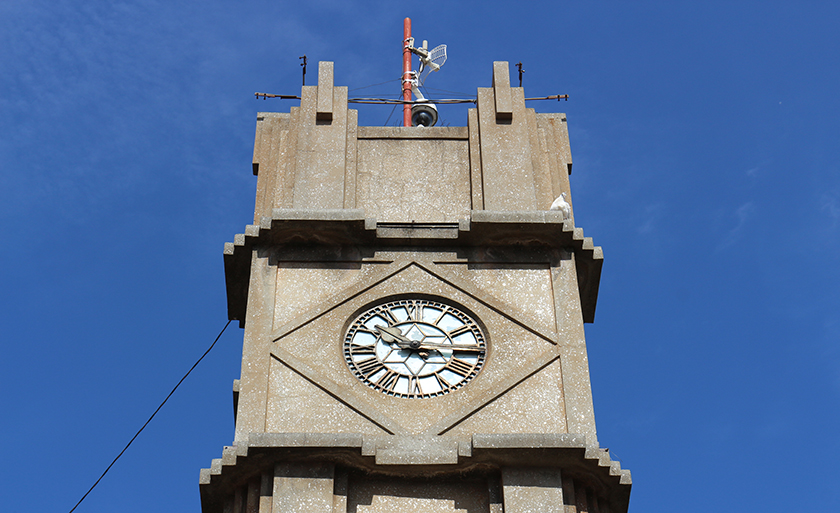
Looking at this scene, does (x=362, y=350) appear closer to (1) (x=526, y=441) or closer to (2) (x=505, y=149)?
(1) (x=526, y=441)

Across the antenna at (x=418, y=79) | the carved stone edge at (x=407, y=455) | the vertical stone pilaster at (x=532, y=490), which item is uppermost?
the antenna at (x=418, y=79)

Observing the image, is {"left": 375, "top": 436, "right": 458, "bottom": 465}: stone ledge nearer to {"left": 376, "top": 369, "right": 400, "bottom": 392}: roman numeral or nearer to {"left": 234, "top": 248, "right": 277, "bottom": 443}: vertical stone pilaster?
{"left": 376, "top": 369, "right": 400, "bottom": 392}: roman numeral

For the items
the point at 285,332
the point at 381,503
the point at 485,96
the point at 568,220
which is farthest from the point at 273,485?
the point at 485,96

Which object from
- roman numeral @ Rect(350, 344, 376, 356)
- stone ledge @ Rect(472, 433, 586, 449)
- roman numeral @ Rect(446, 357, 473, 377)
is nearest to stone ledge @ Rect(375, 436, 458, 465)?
stone ledge @ Rect(472, 433, 586, 449)

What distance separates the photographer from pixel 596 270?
25.9 meters

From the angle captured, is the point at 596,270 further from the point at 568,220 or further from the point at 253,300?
the point at 253,300

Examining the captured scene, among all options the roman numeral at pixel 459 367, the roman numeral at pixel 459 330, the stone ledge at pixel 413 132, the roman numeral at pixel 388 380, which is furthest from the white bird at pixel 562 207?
the roman numeral at pixel 388 380

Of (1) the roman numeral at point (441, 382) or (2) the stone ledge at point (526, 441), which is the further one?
(1) the roman numeral at point (441, 382)

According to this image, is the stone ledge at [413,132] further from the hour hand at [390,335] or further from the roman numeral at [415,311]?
the hour hand at [390,335]

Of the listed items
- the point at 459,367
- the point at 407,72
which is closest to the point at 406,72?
the point at 407,72

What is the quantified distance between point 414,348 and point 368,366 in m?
0.90

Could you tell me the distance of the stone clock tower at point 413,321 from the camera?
71.8 ft

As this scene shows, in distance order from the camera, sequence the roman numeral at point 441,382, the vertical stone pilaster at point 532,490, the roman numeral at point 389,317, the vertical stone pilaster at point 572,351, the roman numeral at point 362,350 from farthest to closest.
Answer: the roman numeral at point 389,317, the roman numeral at point 362,350, the roman numeral at point 441,382, the vertical stone pilaster at point 572,351, the vertical stone pilaster at point 532,490

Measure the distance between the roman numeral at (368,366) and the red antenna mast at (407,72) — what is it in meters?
8.10
